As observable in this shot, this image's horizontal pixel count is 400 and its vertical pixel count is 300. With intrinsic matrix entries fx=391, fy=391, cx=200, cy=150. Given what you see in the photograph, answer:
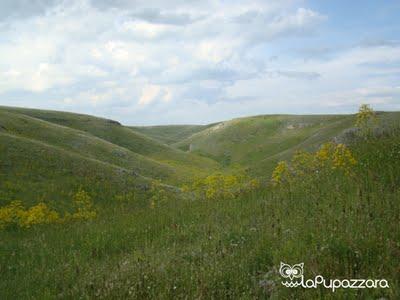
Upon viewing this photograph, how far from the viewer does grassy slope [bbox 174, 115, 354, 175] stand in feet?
305

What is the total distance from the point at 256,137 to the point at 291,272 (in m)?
104

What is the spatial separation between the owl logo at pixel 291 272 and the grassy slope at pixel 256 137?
80.3 meters

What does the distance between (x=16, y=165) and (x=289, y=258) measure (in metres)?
28.3

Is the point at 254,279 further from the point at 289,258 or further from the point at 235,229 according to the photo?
the point at 235,229

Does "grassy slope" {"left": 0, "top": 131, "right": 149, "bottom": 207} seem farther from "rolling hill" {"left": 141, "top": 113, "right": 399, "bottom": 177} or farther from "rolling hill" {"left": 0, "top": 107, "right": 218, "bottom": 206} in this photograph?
"rolling hill" {"left": 141, "top": 113, "right": 399, "bottom": 177}

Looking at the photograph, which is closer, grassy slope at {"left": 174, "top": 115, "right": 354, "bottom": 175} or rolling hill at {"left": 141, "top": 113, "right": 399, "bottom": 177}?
rolling hill at {"left": 141, "top": 113, "right": 399, "bottom": 177}

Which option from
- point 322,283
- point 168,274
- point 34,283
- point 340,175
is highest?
point 340,175

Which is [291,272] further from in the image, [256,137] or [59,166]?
[256,137]

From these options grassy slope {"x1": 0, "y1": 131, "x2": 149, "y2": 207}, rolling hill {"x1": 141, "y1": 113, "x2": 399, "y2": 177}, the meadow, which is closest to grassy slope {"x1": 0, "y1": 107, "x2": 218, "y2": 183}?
rolling hill {"x1": 141, "y1": 113, "x2": 399, "y2": 177}

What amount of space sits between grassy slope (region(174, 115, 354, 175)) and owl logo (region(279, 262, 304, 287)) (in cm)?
8029

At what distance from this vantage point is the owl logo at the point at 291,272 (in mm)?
5328

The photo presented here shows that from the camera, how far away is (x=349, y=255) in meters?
5.57

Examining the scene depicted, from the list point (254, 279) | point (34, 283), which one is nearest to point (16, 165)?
point (34, 283)

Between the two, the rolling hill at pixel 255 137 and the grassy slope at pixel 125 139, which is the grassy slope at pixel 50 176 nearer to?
the grassy slope at pixel 125 139
